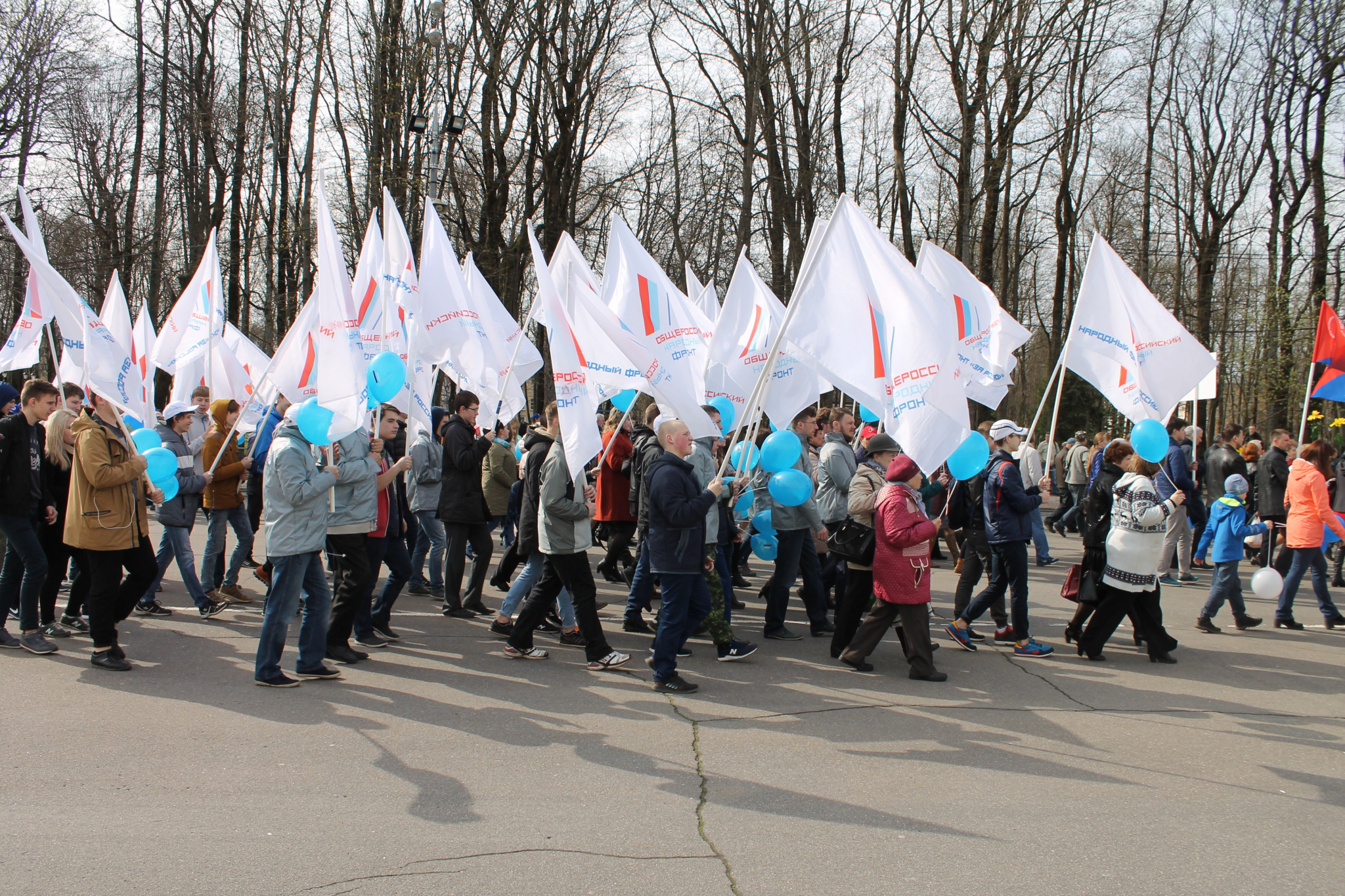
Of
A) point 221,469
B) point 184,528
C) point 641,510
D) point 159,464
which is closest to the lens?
point 159,464

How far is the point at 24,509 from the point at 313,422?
220cm

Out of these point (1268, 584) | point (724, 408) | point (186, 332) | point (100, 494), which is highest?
point (186, 332)

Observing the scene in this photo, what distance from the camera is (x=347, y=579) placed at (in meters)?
6.34

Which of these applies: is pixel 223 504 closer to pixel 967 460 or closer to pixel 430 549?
pixel 430 549

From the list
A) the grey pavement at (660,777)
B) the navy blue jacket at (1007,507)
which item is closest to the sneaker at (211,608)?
the grey pavement at (660,777)

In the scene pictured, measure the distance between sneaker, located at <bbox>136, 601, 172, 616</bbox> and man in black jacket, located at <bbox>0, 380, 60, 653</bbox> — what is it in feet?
3.83

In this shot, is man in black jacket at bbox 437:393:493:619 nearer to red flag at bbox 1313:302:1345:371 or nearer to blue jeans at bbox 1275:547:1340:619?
blue jeans at bbox 1275:547:1340:619

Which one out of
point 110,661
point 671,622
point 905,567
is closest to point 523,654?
point 671,622

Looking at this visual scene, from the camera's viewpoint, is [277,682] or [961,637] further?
[961,637]

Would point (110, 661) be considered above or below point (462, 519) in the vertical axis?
below

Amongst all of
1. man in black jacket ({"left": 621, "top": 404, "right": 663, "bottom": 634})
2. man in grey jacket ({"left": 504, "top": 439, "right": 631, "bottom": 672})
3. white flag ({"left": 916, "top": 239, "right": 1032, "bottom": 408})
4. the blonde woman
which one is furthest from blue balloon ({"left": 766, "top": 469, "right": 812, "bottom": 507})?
the blonde woman

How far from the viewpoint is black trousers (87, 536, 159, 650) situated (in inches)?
232

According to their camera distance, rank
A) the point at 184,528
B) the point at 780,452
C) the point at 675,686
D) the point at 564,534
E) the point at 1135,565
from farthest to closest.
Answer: the point at 184,528, the point at 780,452, the point at 1135,565, the point at 564,534, the point at 675,686

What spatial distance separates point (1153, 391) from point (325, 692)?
21.1ft
